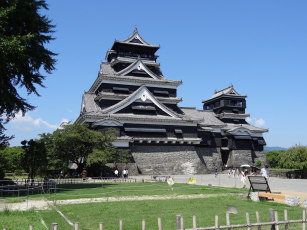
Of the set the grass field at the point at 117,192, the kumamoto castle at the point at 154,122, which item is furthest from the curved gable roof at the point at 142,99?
the grass field at the point at 117,192

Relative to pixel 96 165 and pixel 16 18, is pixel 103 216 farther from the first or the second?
pixel 96 165

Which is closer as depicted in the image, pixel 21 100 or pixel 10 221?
pixel 10 221

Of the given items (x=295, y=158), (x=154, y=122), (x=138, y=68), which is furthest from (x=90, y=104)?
(x=295, y=158)

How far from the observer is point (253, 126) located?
5328 centimetres

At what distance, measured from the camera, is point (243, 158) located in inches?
1890

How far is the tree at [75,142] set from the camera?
97.9 feet

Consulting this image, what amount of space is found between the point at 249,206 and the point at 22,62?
15753 millimetres

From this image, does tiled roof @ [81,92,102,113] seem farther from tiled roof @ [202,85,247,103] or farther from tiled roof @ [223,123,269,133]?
tiled roof @ [202,85,247,103]

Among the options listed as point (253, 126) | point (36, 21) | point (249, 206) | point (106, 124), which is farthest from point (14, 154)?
point (249, 206)

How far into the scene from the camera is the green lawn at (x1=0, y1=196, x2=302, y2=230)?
9.22m

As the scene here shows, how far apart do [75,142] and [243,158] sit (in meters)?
29.4

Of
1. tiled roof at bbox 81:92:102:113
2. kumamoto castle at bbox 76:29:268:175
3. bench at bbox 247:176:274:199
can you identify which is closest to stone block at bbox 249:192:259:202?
bench at bbox 247:176:274:199

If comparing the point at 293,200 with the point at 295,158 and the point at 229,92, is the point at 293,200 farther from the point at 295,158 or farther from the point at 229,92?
the point at 229,92

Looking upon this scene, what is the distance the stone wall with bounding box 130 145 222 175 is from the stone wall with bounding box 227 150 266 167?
198 inches
